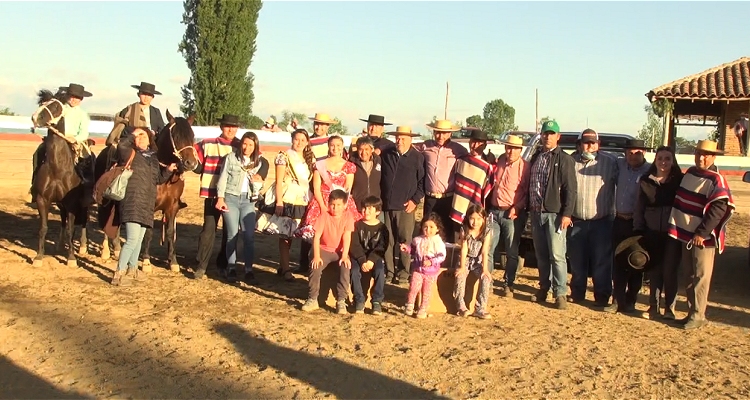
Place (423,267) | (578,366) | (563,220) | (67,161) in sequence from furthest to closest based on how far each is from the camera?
(67,161) → (563,220) → (423,267) → (578,366)

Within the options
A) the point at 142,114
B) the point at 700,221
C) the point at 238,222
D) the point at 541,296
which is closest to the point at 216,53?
the point at 142,114

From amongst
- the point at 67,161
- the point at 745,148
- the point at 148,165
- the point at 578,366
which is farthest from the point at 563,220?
the point at 745,148

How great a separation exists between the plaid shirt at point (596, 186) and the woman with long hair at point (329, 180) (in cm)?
245

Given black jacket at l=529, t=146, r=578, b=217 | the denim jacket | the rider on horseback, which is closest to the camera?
black jacket at l=529, t=146, r=578, b=217

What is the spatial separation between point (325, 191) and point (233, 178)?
1.17 m

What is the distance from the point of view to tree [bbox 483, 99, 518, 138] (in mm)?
68656

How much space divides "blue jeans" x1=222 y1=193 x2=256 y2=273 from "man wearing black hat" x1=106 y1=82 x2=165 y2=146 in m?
1.92

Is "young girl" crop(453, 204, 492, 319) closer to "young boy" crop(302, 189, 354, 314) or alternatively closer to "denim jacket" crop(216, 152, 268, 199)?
"young boy" crop(302, 189, 354, 314)

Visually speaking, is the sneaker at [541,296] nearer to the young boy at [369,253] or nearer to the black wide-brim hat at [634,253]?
the black wide-brim hat at [634,253]

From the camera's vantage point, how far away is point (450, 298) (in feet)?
27.2

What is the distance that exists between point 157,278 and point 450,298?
3663mm

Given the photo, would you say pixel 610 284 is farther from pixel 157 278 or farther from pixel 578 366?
pixel 157 278

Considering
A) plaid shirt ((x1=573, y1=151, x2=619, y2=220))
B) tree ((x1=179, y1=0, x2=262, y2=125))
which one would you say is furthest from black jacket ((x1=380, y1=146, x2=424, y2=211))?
tree ((x1=179, y1=0, x2=262, y2=125))

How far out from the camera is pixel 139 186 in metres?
8.87
